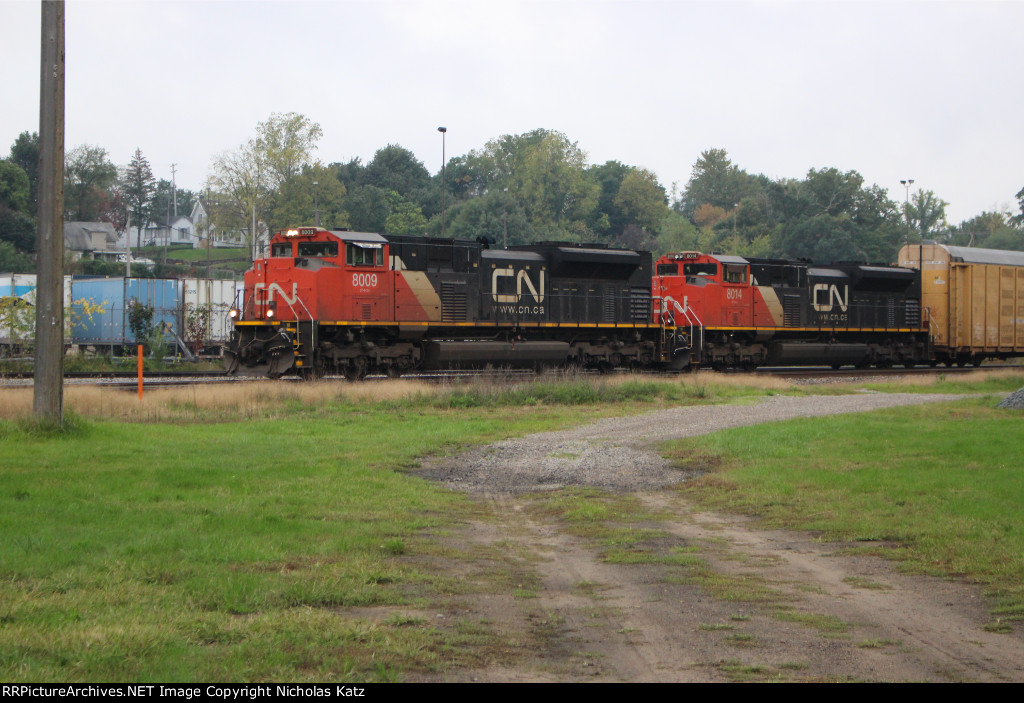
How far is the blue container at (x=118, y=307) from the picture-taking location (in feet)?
128

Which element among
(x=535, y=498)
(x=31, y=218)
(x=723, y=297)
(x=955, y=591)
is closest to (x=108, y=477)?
(x=535, y=498)

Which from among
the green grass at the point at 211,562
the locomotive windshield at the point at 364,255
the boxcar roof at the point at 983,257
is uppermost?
the boxcar roof at the point at 983,257

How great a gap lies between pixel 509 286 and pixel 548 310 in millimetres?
1661

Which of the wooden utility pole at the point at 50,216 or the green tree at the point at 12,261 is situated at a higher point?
the green tree at the point at 12,261

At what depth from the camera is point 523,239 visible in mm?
79188

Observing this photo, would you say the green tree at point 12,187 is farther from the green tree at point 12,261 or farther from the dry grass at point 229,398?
the dry grass at point 229,398

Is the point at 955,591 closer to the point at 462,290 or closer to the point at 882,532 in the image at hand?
the point at 882,532

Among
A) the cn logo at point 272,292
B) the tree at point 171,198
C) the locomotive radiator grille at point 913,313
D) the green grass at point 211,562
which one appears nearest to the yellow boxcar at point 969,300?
the locomotive radiator grille at point 913,313

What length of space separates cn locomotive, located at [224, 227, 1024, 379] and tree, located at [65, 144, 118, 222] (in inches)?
3659

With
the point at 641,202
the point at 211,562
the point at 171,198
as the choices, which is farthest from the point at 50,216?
the point at 171,198

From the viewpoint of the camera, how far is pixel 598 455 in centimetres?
1336

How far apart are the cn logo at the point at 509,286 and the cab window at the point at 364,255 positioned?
12.4ft
